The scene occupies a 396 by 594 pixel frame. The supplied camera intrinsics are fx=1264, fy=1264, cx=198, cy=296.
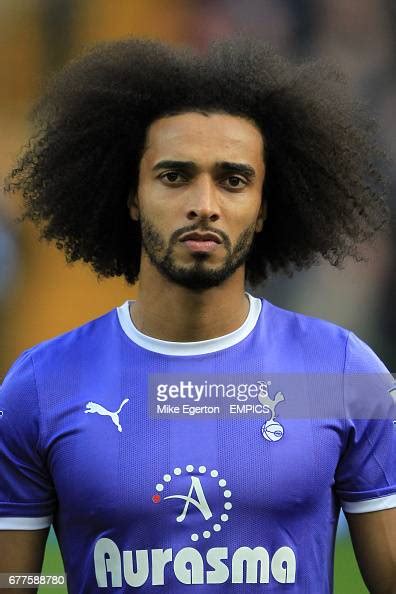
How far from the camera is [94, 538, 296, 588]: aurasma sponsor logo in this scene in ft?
11.2

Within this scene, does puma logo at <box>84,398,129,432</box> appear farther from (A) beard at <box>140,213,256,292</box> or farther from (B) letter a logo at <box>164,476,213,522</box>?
(A) beard at <box>140,213,256,292</box>

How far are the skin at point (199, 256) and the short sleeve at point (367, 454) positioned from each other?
50 mm

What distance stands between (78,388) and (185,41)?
5161 millimetres

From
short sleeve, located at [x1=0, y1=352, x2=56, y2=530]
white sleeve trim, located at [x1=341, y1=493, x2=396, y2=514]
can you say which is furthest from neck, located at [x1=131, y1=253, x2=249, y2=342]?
white sleeve trim, located at [x1=341, y1=493, x2=396, y2=514]

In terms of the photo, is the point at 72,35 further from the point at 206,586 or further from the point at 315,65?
the point at 206,586

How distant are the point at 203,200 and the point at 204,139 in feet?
0.73

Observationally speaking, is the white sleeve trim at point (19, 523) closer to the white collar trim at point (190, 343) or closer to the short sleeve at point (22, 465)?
the short sleeve at point (22, 465)

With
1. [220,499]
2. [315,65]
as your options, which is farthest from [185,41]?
[220,499]

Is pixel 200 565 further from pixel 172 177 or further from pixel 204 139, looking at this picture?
pixel 204 139

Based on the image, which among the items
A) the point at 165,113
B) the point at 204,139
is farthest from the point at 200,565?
the point at 165,113

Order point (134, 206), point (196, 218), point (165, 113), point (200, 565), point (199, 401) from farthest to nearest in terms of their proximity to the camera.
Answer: point (134, 206) → point (165, 113) → point (199, 401) → point (196, 218) → point (200, 565)

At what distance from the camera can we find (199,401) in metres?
3.61

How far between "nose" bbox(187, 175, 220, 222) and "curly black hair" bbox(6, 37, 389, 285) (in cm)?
39

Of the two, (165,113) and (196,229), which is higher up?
(165,113)
